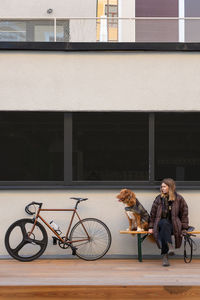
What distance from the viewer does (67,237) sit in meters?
8.19

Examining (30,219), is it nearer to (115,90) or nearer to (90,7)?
(115,90)

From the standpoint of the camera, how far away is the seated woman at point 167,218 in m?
7.62

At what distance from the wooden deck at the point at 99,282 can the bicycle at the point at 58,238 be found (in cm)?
63

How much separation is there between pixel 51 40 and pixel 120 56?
1244 millimetres

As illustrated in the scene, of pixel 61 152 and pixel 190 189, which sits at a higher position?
pixel 61 152

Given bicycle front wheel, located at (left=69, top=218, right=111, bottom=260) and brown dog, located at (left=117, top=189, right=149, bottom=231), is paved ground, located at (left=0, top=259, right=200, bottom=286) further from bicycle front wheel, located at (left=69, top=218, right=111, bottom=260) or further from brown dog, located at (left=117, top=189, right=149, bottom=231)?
brown dog, located at (left=117, top=189, right=149, bottom=231)

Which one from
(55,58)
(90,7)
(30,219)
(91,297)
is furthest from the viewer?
(90,7)

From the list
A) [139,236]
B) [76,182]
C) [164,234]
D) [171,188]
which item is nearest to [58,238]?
[76,182]

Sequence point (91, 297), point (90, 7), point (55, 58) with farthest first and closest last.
Result: point (90, 7), point (55, 58), point (91, 297)

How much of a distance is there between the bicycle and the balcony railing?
2899mm

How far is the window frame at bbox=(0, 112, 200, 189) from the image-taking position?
8516 millimetres

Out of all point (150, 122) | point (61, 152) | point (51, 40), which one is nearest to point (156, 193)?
point (150, 122)

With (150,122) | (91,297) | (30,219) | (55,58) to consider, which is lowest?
(91,297)

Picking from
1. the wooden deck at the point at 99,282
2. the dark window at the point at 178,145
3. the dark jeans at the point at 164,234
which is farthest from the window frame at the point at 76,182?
the wooden deck at the point at 99,282
